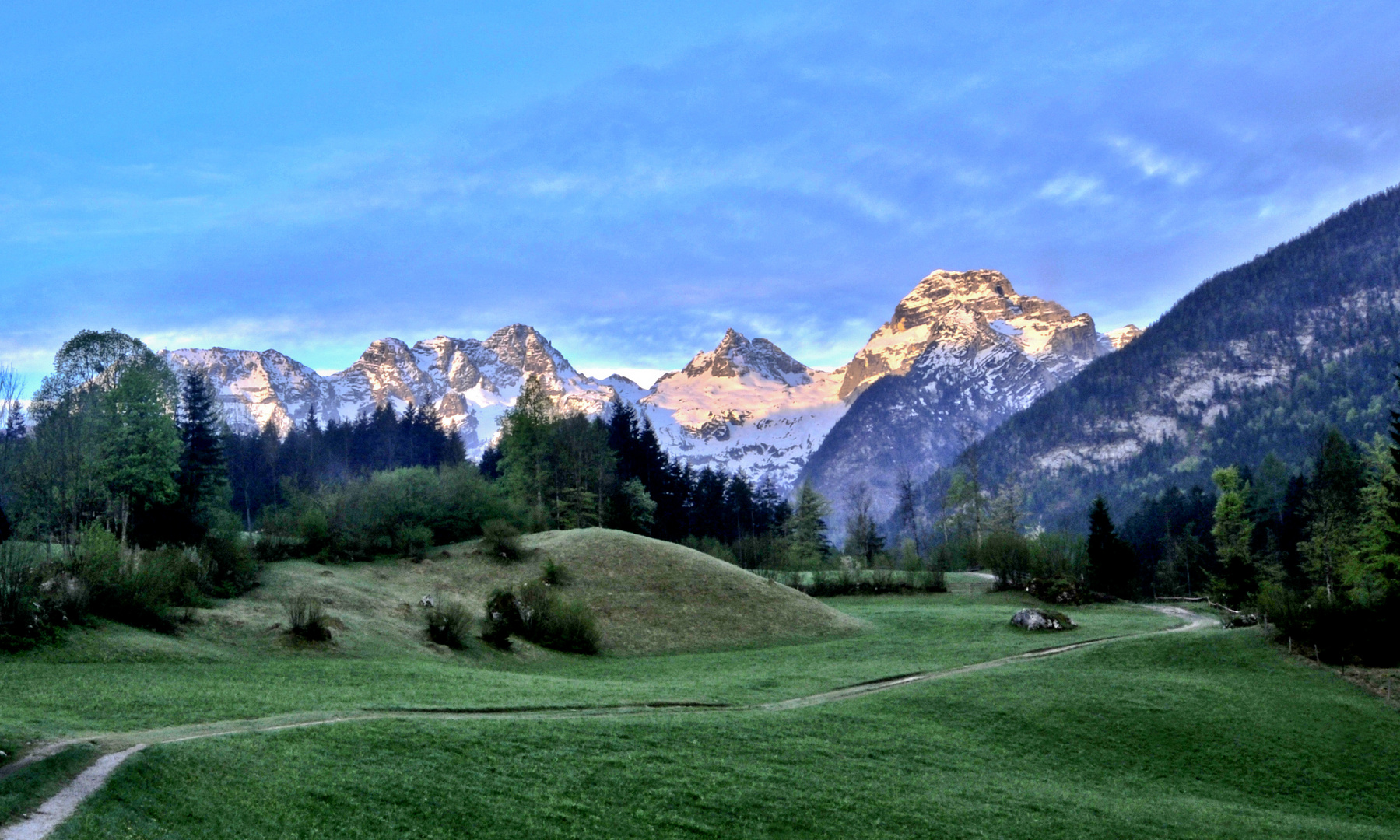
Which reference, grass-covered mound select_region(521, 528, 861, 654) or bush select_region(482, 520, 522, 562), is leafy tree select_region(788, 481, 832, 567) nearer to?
grass-covered mound select_region(521, 528, 861, 654)

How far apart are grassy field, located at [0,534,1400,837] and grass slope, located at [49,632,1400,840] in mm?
71

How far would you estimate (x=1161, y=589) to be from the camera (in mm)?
94062

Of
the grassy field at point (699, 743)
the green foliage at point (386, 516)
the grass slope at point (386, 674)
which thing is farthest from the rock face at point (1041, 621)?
the green foliage at point (386, 516)

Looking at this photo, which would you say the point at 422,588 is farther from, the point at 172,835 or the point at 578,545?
the point at 172,835

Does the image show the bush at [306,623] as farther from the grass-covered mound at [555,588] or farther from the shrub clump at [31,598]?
the shrub clump at [31,598]

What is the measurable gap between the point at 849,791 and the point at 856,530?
85.6m

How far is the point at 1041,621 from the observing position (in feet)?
154

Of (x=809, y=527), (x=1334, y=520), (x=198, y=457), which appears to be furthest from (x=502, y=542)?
(x=1334, y=520)

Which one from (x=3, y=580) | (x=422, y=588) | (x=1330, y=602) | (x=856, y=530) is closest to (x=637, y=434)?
(x=856, y=530)

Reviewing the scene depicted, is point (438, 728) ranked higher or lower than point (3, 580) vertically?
lower

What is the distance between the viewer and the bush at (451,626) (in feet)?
122

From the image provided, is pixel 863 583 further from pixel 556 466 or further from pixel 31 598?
pixel 31 598

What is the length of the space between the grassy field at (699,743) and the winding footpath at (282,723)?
352mm

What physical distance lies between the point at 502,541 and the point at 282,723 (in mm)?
38365
